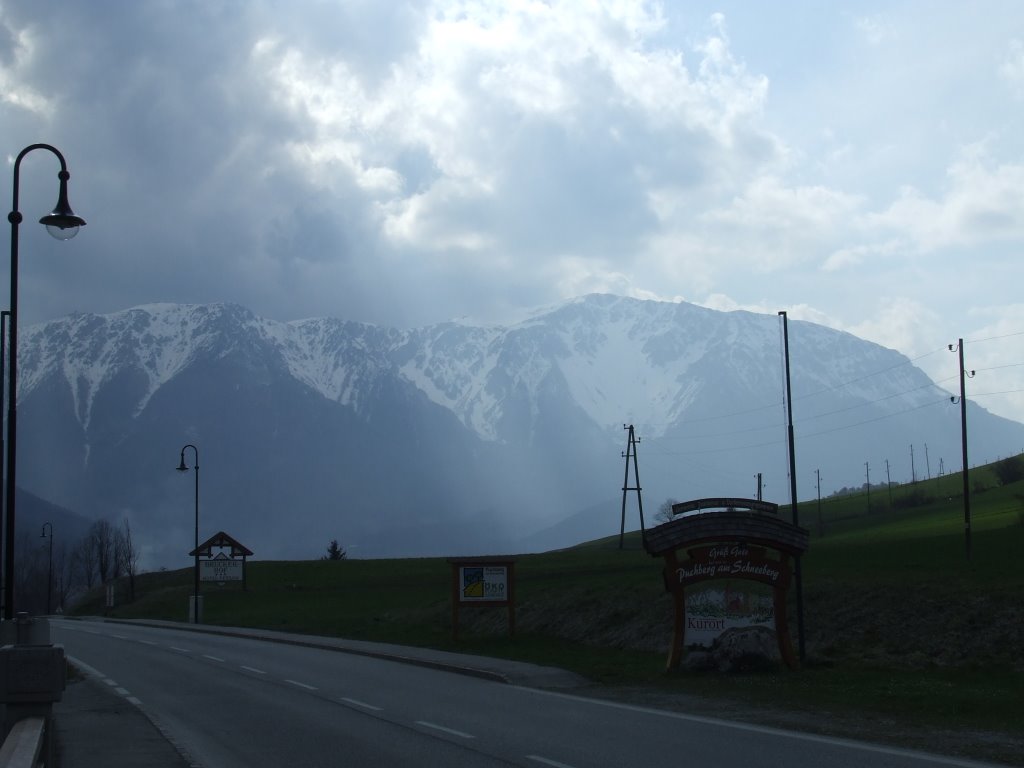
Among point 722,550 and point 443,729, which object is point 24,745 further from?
point 722,550

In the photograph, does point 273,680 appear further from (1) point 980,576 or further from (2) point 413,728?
(1) point 980,576

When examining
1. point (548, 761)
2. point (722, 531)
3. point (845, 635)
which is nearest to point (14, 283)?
point (548, 761)

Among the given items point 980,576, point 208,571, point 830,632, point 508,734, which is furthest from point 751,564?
point 208,571

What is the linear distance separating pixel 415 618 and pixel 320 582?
37.1 m

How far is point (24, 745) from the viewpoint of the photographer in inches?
394

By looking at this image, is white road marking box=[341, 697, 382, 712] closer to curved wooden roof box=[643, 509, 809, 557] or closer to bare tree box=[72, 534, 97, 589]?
curved wooden roof box=[643, 509, 809, 557]

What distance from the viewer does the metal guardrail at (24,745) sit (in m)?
9.10

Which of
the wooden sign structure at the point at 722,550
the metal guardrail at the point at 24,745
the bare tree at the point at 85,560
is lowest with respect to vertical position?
the bare tree at the point at 85,560

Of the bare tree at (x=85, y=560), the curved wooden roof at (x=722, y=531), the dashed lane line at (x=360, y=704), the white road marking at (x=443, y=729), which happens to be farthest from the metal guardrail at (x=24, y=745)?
the bare tree at (x=85, y=560)

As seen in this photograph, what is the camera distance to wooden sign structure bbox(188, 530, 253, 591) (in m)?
72.9

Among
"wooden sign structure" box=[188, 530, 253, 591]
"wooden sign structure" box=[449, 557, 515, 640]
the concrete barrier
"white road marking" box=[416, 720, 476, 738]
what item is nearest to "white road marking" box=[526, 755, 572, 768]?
"white road marking" box=[416, 720, 476, 738]

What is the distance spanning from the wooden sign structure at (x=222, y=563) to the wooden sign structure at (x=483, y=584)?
1560 inches

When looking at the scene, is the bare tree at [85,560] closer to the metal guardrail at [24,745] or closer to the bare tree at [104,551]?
the bare tree at [104,551]

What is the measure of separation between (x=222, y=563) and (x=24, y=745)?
6528 centimetres
